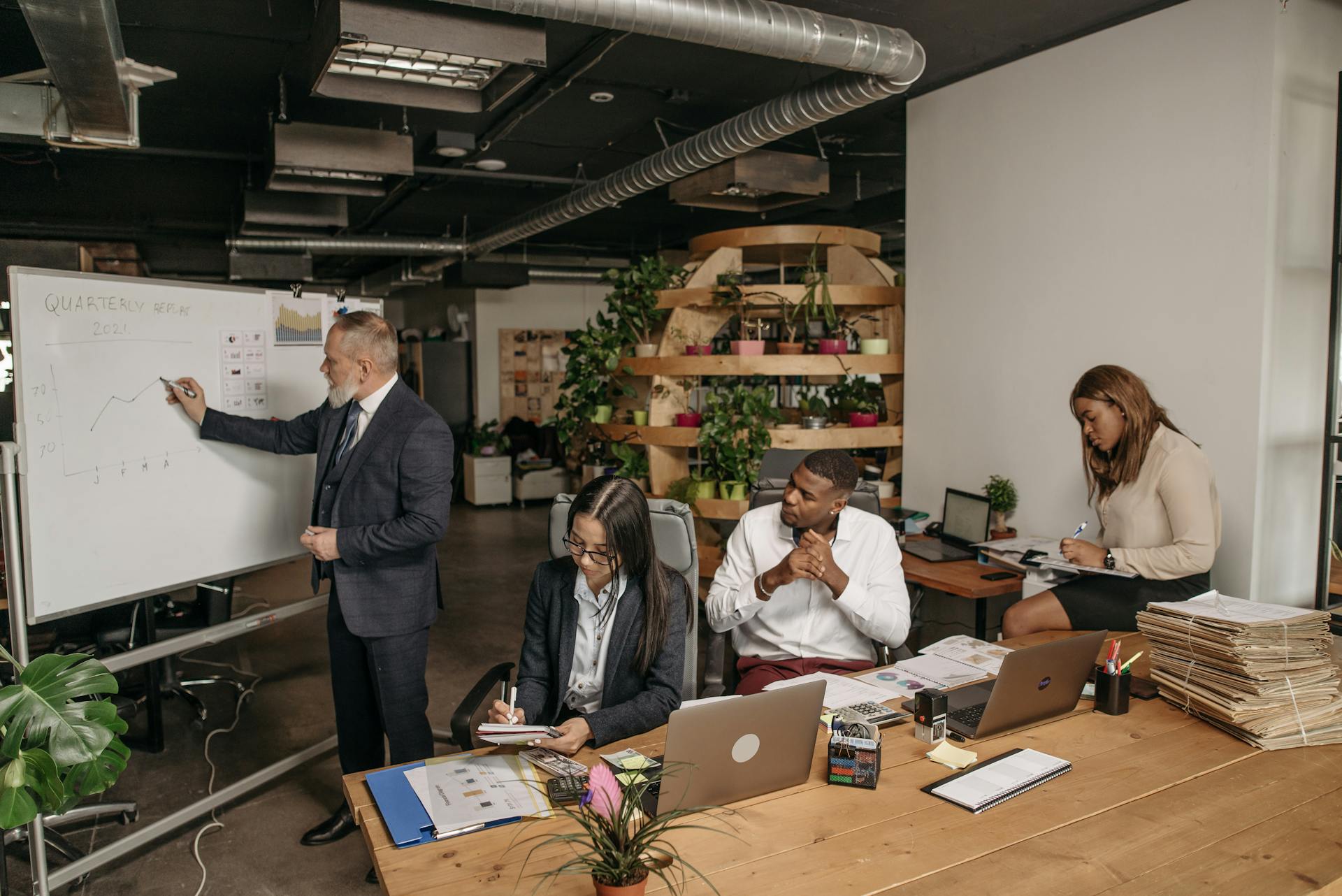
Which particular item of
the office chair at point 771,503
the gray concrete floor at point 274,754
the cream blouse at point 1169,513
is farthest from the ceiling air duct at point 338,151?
the cream blouse at point 1169,513

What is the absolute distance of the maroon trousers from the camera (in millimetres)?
2828

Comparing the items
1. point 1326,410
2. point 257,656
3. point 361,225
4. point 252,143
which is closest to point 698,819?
point 1326,410

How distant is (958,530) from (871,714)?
8.34 ft

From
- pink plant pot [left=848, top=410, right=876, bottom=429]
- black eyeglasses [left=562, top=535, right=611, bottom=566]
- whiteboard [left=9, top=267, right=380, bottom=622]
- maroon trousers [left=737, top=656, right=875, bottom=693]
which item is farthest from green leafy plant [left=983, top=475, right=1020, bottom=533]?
whiteboard [left=9, top=267, right=380, bottom=622]

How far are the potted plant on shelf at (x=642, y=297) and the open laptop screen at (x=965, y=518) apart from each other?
6.55 feet

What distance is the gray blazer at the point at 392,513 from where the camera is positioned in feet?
9.71

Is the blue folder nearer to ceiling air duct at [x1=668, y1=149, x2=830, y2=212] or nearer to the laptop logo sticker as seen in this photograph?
the laptop logo sticker

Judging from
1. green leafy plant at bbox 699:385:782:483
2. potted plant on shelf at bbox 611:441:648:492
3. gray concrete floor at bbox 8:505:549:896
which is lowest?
gray concrete floor at bbox 8:505:549:896

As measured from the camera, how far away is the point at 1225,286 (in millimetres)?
3582

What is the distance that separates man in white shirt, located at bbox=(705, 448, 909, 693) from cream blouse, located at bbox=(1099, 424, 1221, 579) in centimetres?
110

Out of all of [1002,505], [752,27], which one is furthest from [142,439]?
[1002,505]

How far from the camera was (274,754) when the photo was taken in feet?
13.3

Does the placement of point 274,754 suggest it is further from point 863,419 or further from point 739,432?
point 863,419

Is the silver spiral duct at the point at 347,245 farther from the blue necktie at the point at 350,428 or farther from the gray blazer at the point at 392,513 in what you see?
the gray blazer at the point at 392,513
